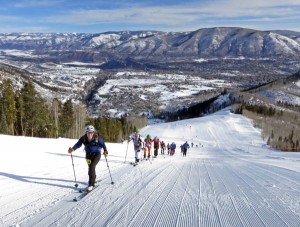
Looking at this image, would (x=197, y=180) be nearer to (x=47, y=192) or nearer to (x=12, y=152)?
(x=47, y=192)

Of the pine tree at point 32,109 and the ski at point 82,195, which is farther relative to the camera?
the pine tree at point 32,109

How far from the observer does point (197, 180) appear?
42.5ft

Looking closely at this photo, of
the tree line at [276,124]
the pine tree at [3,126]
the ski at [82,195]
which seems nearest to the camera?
the ski at [82,195]

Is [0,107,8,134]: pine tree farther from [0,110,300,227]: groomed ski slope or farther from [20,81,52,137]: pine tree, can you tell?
[0,110,300,227]: groomed ski slope

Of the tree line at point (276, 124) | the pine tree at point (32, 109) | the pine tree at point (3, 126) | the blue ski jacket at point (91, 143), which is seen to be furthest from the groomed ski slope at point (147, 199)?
Result: the tree line at point (276, 124)

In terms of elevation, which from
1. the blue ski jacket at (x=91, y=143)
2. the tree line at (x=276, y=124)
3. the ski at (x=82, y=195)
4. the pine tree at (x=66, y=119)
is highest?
the blue ski jacket at (x=91, y=143)

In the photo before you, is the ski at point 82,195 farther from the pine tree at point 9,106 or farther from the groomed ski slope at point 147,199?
the pine tree at point 9,106

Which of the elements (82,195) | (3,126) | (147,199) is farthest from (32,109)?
(147,199)

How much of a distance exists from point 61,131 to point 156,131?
54.6 metres

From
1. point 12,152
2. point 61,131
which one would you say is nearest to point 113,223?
point 12,152

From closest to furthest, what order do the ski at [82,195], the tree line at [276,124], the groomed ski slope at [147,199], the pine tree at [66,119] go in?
1. the groomed ski slope at [147,199]
2. the ski at [82,195]
3. the pine tree at [66,119]
4. the tree line at [276,124]

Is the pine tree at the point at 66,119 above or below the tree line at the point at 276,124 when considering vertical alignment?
above

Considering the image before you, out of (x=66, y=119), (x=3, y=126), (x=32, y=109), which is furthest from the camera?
(x=66, y=119)

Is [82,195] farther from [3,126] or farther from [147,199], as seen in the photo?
[3,126]
